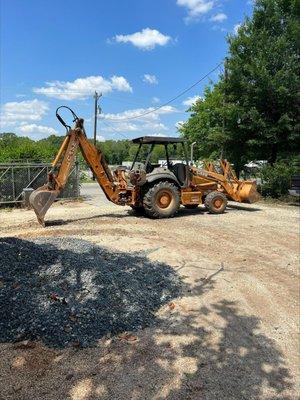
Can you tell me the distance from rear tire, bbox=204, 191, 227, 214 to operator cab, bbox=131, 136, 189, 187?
36.6 inches

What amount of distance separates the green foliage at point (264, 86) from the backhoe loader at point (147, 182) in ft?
19.9

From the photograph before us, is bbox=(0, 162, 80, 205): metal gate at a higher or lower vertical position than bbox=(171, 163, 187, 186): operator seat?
lower

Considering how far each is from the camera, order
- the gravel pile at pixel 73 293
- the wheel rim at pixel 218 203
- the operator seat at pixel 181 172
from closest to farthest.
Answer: the gravel pile at pixel 73 293, the operator seat at pixel 181 172, the wheel rim at pixel 218 203

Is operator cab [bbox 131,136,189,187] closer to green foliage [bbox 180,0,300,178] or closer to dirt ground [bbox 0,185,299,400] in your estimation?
dirt ground [bbox 0,185,299,400]

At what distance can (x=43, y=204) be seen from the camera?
36.2 feet

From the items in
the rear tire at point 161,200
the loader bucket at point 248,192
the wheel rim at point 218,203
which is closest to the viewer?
the rear tire at point 161,200

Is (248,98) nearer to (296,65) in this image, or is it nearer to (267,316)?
(296,65)

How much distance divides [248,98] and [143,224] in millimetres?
10663

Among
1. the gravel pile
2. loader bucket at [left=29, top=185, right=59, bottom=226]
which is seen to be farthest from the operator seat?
the gravel pile

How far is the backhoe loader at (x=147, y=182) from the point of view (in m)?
11.5

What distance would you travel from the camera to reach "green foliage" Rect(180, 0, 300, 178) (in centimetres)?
1892

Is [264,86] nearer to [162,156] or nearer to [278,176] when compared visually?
[278,176]

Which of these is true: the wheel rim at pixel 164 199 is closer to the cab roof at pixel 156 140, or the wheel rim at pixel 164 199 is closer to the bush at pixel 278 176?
the cab roof at pixel 156 140

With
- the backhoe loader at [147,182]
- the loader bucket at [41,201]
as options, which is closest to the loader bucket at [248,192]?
the backhoe loader at [147,182]
